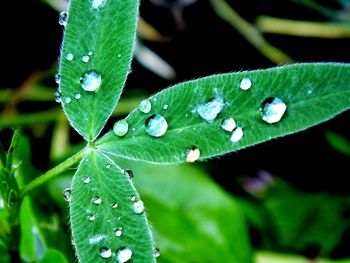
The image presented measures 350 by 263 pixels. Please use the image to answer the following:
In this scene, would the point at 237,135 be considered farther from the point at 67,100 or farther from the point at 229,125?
the point at 67,100

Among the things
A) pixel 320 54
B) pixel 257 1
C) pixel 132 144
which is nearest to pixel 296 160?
pixel 320 54

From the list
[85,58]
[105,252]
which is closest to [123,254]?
[105,252]

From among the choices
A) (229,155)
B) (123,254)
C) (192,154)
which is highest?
(229,155)

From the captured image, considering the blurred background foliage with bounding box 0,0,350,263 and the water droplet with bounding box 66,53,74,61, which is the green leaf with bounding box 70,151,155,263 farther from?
the blurred background foliage with bounding box 0,0,350,263

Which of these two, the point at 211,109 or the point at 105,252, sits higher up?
the point at 211,109

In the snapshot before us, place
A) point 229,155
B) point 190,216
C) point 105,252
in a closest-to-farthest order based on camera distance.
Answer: point 105,252, point 190,216, point 229,155

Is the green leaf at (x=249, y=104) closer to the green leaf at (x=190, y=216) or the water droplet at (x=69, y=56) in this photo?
the water droplet at (x=69, y=56)
